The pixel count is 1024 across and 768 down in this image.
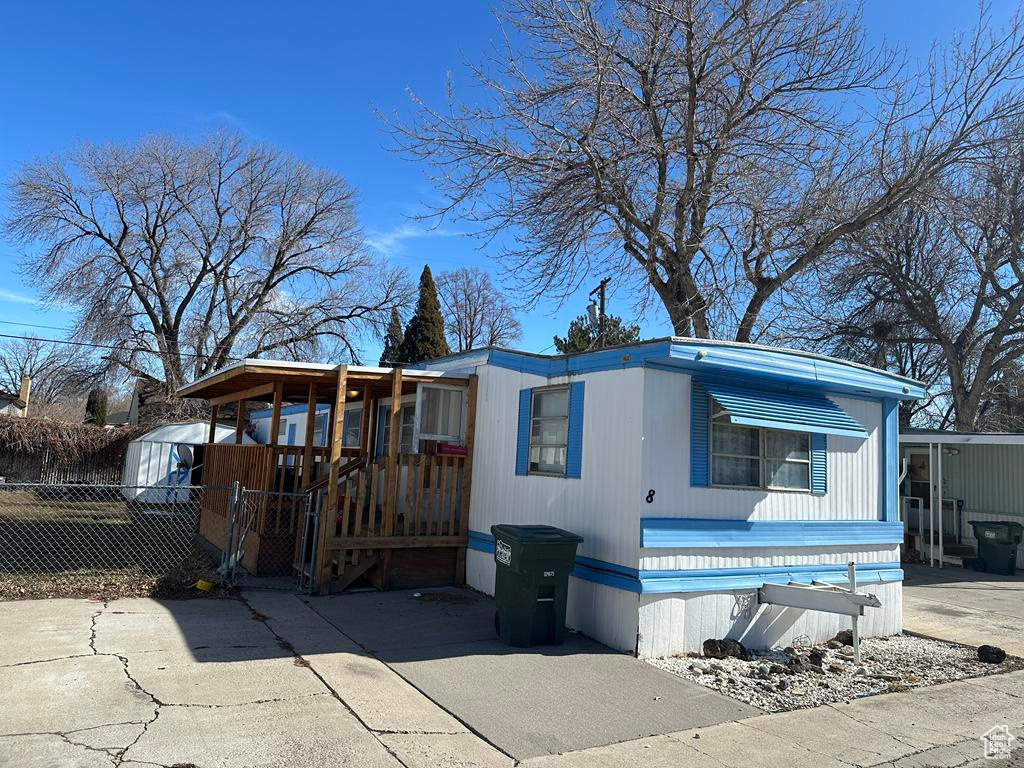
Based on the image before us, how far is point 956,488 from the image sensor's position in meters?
16.5

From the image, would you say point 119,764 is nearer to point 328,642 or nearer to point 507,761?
point 507,761

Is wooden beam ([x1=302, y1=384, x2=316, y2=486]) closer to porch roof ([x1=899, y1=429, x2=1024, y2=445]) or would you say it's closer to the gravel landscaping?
the gravel landscaping

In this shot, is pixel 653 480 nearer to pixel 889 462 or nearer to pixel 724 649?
pixel 724 649

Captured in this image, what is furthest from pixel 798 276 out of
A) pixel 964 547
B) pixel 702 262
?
pixel 964 547

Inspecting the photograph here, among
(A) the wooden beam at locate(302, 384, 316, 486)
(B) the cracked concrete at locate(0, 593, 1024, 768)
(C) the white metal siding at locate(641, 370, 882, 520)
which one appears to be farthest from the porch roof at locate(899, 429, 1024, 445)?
(A) the wooden beam at locate(302, 384, 316, 486)

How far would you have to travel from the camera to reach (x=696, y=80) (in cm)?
1201

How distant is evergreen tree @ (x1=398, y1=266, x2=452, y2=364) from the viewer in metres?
32.4

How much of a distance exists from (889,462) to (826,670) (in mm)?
3363

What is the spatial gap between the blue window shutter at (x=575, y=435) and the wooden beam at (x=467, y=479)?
82.9 inches

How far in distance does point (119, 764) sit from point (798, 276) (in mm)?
13607

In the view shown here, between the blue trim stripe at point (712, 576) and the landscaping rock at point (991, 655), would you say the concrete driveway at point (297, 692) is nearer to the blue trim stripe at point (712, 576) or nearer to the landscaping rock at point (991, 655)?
the blue trim stripe at point (712, 576)

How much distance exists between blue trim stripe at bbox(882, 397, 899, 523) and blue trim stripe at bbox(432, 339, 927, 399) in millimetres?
222

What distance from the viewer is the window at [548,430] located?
26.5ft

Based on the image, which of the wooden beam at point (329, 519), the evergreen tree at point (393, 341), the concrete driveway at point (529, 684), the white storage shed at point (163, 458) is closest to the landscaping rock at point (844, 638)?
the concrete driveway at point (529, 684)
